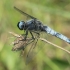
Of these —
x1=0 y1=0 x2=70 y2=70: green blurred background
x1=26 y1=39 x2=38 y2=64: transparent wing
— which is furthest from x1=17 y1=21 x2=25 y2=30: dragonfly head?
x1=0 y1=0 x2=70 y2=70: green blurred background

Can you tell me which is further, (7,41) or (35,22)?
(7,41)

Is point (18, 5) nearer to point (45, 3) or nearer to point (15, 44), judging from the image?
point (45, 3)

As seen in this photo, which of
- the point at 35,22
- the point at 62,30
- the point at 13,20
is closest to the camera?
the point at 35,22

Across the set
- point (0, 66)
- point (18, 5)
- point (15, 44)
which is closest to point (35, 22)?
point (15, 44)

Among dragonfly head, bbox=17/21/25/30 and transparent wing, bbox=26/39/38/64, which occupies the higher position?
dragonfly head, bbox=17/21/25/30

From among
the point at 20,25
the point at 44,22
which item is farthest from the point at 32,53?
the point at 44,22

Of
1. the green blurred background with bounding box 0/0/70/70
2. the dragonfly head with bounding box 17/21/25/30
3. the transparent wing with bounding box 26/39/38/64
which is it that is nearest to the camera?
the transparent wing with bounding box 26/39/38/64

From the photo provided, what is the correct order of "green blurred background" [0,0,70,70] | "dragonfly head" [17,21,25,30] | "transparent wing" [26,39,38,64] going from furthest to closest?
1. "green blurred background" [0,0,70,70]
2. "dragonfly head" [17,21,25,30]
3. "transparent wing" [26,39,38,64]

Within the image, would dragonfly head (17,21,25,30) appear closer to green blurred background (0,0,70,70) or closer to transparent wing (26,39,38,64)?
transparent wing (26,39,38,64)

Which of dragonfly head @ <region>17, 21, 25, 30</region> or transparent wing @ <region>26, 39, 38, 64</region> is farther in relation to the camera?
dragonfly head @ <region>17, 21, 25, 30</region>
